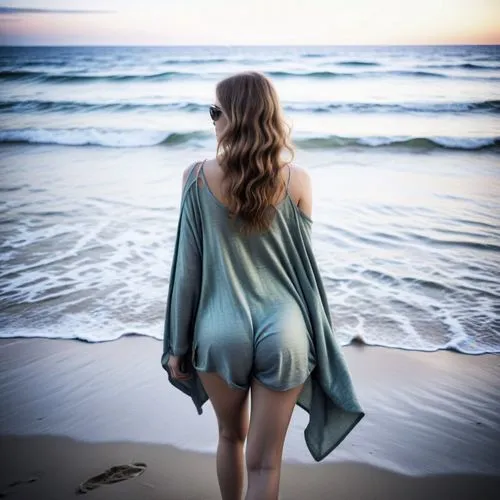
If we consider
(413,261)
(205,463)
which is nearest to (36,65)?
(413,261)

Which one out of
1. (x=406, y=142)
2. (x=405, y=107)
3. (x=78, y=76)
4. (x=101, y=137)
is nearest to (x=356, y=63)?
(x=405, y=107)

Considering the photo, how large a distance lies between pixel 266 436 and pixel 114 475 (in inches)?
50.5

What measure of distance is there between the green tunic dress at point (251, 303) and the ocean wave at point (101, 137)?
12.5 meters

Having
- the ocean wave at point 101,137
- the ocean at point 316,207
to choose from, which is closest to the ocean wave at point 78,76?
the ocean at point 316,207

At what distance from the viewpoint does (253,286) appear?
1.66 meters

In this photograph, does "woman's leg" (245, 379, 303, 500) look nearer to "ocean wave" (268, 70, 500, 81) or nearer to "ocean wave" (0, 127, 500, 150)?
"ocean wave" (0, 127, 500, 150)

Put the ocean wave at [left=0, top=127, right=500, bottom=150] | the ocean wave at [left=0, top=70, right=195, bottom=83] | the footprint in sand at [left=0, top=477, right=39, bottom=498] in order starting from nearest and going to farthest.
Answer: the footprint in sand at [left=0, top=477, right=39, bottom=498] < the ocean wave at [left=0, top=127, right=500, bottom=150] < the ocean wave at [left=0, top=70, right=195, bottom=83]

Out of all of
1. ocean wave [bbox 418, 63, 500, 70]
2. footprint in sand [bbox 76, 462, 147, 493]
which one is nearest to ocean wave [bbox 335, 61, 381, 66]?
ocean wave [bbox 418, 63, 500, 70]

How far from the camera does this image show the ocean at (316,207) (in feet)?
14.5

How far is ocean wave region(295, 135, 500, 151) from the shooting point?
1293 centimetres

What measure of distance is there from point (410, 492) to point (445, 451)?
40cm

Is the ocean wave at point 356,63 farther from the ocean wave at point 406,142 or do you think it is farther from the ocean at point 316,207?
the ocean wave at point 406,142

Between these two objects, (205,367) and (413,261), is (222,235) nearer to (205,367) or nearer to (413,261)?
(205,367)

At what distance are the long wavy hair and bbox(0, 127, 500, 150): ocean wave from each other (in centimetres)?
1191
